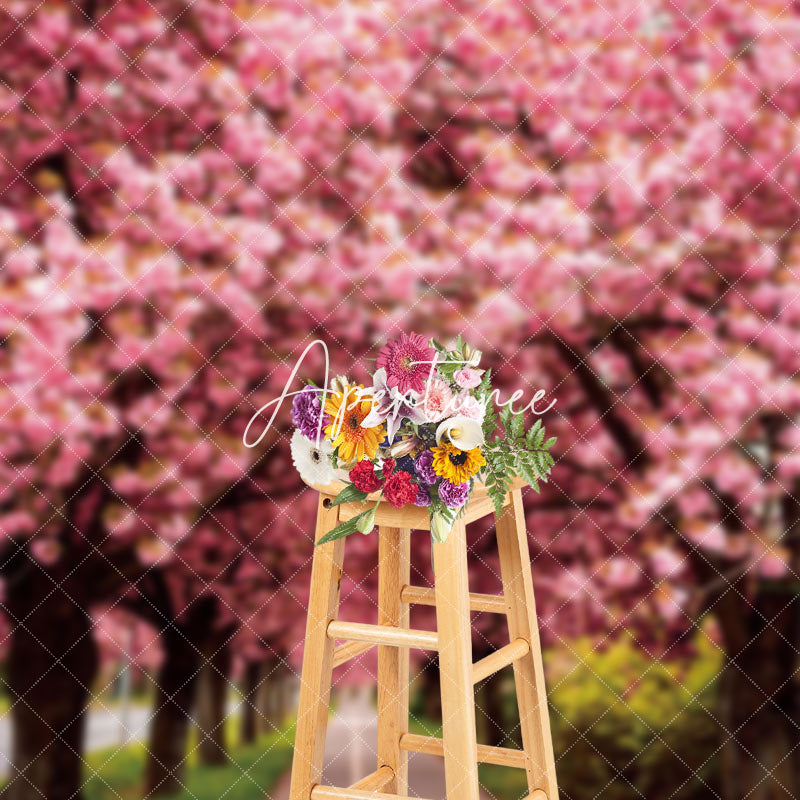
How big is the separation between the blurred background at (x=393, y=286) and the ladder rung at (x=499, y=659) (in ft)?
3.50

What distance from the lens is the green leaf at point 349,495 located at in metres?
1.52

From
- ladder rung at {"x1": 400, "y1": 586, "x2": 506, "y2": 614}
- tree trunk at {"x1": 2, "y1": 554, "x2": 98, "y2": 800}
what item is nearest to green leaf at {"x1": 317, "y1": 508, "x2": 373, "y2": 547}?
ladder rung at {"x1": 400, "y1": 586, "x2": 506, "y2": 614}

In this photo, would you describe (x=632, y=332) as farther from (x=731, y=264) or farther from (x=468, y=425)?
(x=468, y=425)

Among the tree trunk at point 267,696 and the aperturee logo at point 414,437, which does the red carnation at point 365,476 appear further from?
the tree trunk at point 267,696

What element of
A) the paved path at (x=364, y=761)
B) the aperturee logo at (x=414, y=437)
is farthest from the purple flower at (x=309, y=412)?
the paved path at (x=364, y=761)

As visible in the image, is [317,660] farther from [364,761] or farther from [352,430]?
[364,761]

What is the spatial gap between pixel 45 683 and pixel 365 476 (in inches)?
70.1

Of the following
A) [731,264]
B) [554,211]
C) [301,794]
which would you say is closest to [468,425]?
[301,794]

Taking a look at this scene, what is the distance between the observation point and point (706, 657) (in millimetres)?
2967

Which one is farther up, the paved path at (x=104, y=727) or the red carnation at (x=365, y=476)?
the red carnation at (x=365, y=476)

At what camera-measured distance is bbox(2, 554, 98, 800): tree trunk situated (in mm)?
2867

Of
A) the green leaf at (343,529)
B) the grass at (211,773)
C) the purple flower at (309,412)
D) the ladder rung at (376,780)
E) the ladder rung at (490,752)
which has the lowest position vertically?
the grass at (211,773)

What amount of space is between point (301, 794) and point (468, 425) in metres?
0.61

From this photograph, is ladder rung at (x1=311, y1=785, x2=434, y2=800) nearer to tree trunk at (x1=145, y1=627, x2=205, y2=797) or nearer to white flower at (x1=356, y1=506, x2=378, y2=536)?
white flower at (x1=356, y1=506, x2=378, y2=536)
